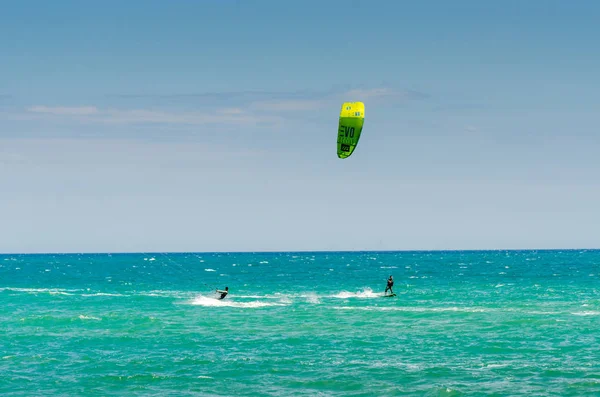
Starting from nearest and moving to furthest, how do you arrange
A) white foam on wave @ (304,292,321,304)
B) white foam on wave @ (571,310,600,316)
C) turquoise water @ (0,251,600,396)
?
turquoise water @ (0,251,600,396) → white foam on wave @ (571,310,600,316) → white foam on wave @ (304,292,321,304)

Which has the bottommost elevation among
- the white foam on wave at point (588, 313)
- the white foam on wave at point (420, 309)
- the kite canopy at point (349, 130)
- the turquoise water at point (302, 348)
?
the turquoise water at point (302, 348)

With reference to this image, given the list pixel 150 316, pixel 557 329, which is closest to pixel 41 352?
pixel 150 316

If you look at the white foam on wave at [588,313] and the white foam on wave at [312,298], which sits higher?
the white foam on wave at [588,313]

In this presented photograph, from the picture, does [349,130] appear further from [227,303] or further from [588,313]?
[227,303]

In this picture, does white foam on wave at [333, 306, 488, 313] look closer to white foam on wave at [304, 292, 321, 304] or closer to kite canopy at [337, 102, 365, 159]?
white foam on wave at [304, 292, 321, 304]

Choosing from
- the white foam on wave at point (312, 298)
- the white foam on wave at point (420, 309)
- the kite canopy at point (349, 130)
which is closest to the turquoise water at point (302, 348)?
the white foam on wave at point (420, 309)

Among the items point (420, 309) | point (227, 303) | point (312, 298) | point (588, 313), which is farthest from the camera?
point (312, 298)

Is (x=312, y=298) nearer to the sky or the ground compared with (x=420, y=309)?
nearer to the ground

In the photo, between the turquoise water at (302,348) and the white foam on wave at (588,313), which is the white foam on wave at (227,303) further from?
the white foam on wave at (588,313)

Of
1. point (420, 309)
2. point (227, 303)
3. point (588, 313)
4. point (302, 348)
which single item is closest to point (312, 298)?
point (227, 303)

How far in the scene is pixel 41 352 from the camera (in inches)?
1490

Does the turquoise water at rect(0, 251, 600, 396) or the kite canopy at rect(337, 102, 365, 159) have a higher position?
the kite canopy at rect(337, 102, 365, 159)

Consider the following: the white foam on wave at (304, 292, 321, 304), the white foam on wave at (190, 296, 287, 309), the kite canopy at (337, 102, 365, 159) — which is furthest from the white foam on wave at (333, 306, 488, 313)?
the kite canopy at (337, 102, 365, 159)

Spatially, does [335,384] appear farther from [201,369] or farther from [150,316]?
[150,316]
